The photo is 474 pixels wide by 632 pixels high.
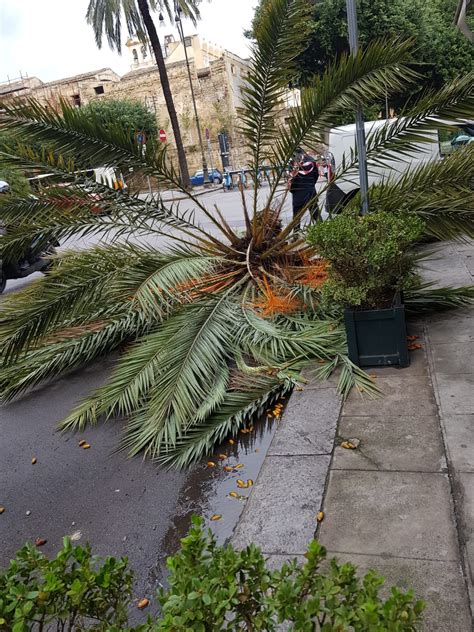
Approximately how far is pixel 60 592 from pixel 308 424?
7.68ft

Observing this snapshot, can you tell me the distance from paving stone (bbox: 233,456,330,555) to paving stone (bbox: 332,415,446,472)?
0.19m

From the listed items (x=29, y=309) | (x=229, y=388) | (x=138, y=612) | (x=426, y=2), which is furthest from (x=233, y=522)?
(x=426, y=2)

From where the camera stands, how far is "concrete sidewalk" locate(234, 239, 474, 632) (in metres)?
2.28

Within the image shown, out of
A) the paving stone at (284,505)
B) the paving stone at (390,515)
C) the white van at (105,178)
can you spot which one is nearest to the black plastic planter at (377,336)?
the paving stone at (284,505)

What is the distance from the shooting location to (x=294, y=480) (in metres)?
3.03

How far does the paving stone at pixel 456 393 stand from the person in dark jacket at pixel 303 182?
2.54 meters

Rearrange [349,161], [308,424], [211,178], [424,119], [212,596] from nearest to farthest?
[212,596] < [308,424] < [424,119] < [349,161] < [211,178]

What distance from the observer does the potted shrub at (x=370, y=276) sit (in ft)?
13.7

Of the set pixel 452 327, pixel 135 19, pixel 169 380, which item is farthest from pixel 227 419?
pixel 135 19

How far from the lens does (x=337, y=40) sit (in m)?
25.2

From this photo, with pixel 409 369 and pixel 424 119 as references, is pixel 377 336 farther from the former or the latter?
pixel 424 119

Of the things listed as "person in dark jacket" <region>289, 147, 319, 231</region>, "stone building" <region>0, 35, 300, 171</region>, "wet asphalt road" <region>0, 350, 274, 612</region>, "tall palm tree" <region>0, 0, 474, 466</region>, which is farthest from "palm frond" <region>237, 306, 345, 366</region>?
"stone building" <region>0, 35, 300, 171</region>

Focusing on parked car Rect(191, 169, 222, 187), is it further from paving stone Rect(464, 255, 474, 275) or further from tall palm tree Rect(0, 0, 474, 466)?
tall palm tree Rect(0, 0, 474, 466)

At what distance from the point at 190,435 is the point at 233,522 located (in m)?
0.90
